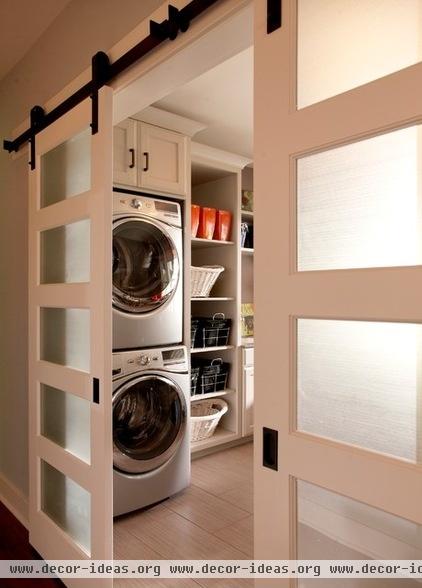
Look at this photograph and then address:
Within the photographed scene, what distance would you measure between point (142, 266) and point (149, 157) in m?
0.72

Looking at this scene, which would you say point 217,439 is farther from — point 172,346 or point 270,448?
point 270,448

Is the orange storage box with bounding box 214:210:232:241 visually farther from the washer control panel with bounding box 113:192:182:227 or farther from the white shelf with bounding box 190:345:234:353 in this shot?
the white shelf with bounding box 190:345:234:353

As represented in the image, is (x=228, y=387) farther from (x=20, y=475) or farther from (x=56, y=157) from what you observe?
(x=56, y=157)

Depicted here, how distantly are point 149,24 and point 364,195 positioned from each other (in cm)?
107

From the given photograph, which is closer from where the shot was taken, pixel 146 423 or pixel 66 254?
pixel 66 254

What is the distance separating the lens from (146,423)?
8.69 feet

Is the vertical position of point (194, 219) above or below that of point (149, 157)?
below

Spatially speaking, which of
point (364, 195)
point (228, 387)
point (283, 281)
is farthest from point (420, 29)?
point (228, 387)

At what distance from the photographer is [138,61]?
1.58 meters

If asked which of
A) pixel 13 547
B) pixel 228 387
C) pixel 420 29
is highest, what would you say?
pixel 420 29

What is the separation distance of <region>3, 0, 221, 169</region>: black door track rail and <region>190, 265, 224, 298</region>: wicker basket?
1438mm

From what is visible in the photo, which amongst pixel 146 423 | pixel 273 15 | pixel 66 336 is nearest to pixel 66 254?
pixel 66 336

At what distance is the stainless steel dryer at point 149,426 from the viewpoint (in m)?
2.46

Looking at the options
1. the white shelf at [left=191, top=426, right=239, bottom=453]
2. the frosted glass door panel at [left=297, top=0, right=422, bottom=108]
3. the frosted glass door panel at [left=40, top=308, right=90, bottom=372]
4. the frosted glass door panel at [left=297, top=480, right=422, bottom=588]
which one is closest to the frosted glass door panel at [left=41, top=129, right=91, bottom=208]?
the frosted glass door panel at [left=40, top=308, right=90, bottom=372]
